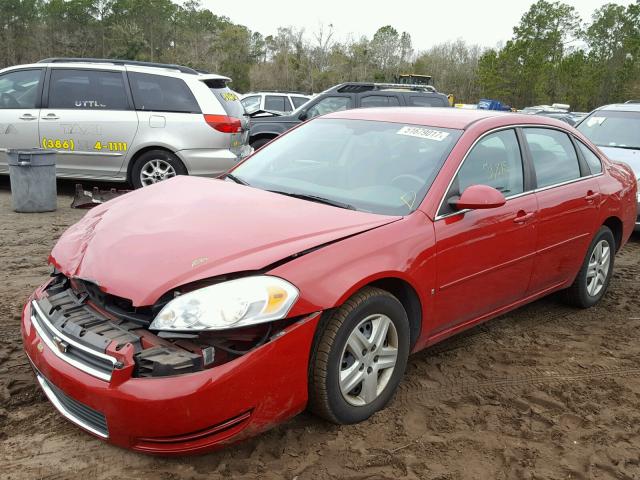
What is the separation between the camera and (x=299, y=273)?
2719 millimetres

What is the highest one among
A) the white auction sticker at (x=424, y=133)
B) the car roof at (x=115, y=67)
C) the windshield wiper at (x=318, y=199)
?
the car roof at (x=115, y=67)

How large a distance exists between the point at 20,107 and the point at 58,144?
0.73m

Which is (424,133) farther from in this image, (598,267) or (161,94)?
(161,94)

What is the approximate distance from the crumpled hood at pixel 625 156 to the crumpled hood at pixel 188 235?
5932 mm

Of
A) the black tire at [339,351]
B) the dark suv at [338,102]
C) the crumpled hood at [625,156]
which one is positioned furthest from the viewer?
the dark suv at [338,102]

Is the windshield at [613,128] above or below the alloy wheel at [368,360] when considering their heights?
above

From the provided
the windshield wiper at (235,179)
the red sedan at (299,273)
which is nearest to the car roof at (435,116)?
the red sedan at (299,273)

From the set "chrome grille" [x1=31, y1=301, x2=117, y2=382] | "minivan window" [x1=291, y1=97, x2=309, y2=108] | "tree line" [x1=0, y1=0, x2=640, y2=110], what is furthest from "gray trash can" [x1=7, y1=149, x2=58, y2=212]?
"tree line" [x1=0, y1=0, x2=640, y2=110]

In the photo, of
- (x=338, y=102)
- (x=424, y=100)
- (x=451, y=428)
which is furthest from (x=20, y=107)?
(x=424, y=100)

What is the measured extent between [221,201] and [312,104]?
9.03 metres

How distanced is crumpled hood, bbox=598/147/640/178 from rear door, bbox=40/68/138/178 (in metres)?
6.46

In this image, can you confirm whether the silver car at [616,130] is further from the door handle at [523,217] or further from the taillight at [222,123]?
the taillight at [222,123]

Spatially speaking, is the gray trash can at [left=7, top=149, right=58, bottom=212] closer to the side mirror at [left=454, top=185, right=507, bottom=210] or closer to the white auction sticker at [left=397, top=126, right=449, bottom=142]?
the white auction sticker at [left=397, top=126, right=449, bottom=142]

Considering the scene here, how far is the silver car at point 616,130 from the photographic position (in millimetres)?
8250
